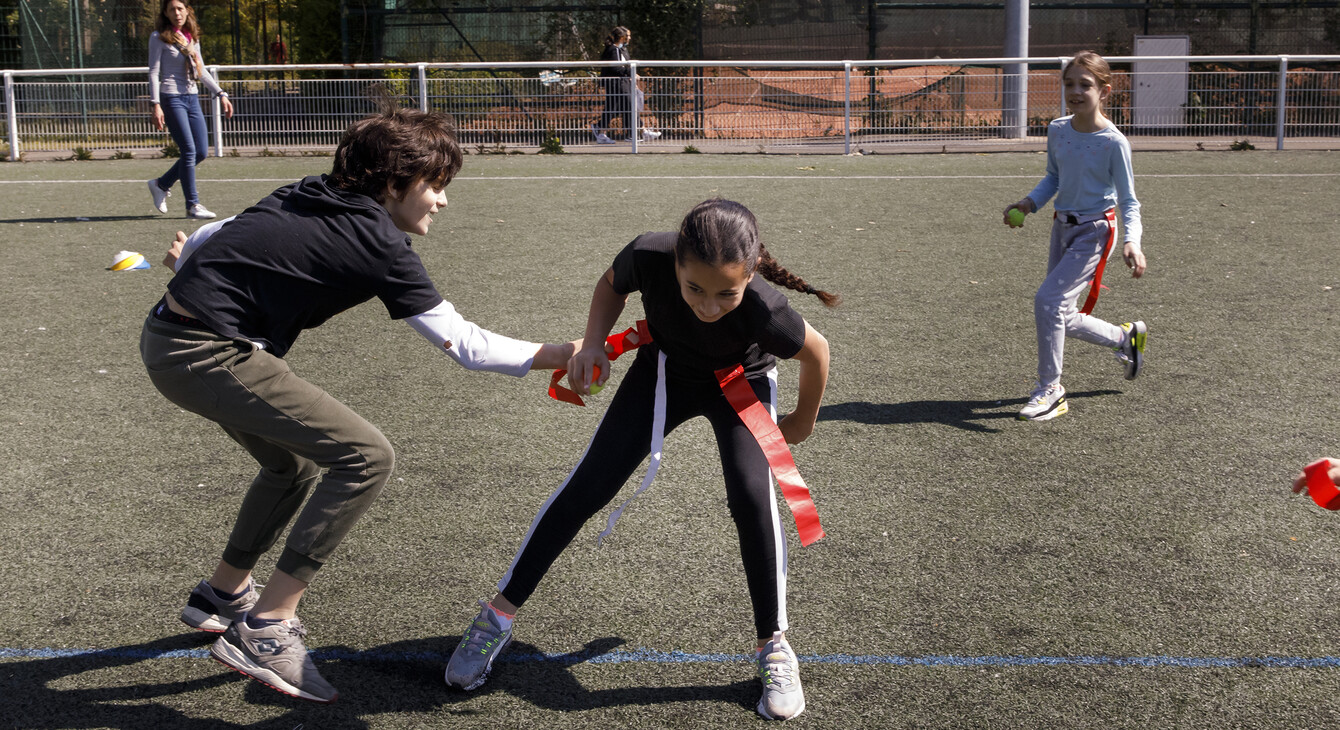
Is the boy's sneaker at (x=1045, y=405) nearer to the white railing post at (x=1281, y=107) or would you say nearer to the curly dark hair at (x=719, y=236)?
the curly dark hair at (x=719, y=236)

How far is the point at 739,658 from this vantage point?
327 cm

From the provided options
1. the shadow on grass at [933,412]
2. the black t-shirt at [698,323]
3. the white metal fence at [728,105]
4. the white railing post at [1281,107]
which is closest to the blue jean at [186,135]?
the white metal fence at [728,105]

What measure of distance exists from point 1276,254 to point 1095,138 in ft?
14.5

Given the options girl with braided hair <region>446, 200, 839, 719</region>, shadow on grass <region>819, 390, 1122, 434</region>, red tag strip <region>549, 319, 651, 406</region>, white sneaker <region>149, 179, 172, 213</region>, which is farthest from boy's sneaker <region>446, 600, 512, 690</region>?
white sneaker <region>149, 179, 172, 213</region>

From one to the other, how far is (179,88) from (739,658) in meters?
9.24

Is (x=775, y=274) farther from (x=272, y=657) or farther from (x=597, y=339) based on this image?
(x=272, y=657)

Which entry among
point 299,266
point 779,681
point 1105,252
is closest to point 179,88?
point 1105,252

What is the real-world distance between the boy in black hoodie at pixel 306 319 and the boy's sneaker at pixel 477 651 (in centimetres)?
32

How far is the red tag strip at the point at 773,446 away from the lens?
116 inches

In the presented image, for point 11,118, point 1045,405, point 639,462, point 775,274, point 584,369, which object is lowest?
point 1045,405

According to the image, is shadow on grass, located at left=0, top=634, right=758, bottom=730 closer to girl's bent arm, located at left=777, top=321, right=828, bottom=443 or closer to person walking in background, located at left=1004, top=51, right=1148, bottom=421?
girl's bent arm, located at left=777, top=321, right=828, bottom=443

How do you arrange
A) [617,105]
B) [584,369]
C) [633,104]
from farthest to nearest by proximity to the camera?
[617,105], [633,104], [584,369]

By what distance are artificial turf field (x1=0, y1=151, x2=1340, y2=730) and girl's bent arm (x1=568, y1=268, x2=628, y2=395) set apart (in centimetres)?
83

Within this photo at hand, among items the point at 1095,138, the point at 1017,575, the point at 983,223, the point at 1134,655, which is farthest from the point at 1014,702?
the point at 983,223
